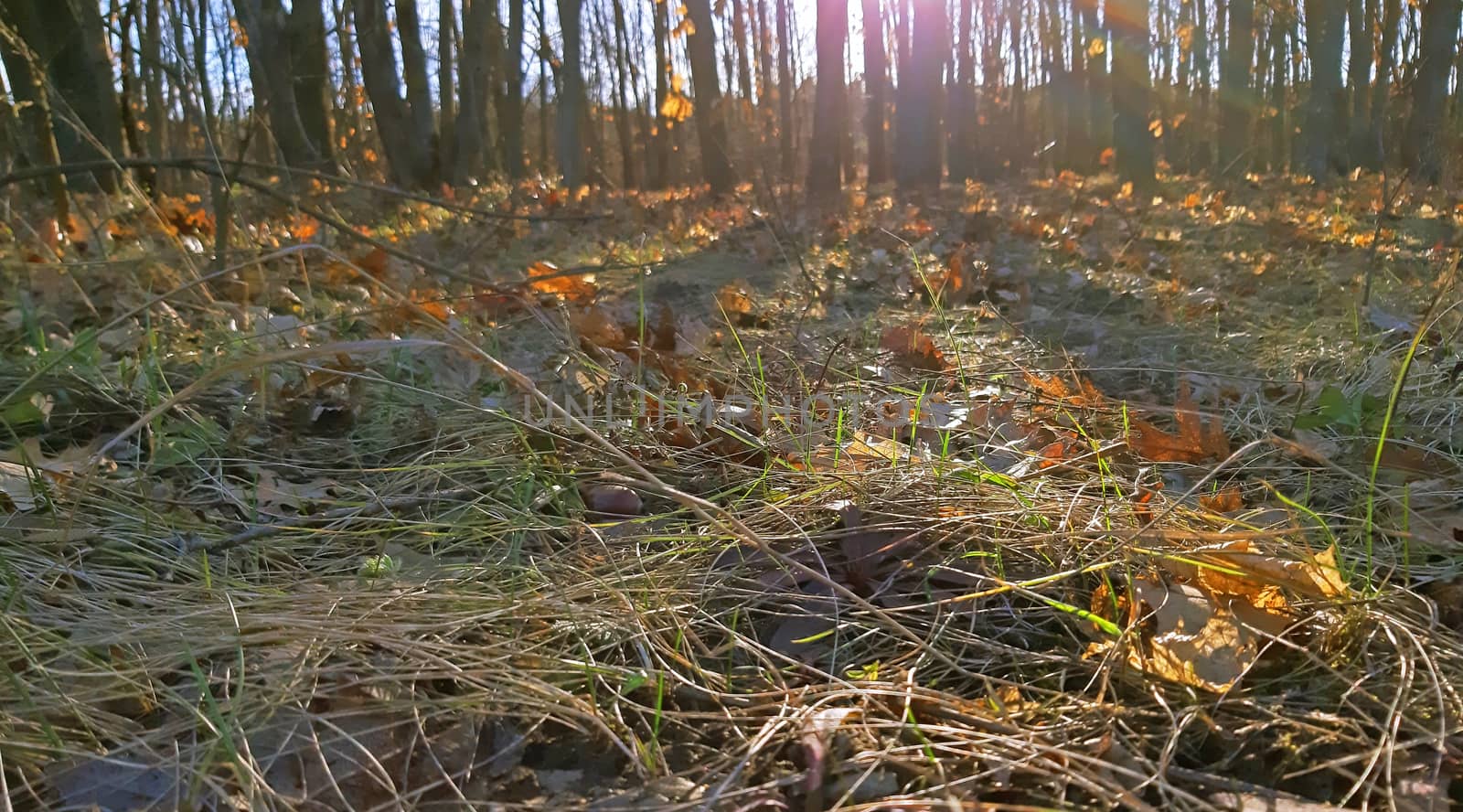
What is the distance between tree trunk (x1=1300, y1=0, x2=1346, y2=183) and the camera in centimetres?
930

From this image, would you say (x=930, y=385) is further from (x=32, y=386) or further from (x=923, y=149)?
(x=923, y=149)

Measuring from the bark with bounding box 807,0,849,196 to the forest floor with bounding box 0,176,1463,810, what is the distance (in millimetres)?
6839

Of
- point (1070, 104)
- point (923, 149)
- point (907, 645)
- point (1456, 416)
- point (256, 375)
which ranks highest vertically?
point (1070, 104)

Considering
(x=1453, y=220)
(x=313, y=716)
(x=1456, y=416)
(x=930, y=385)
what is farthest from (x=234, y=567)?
(x=1453, y=220)

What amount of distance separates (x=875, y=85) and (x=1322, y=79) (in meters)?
5.02

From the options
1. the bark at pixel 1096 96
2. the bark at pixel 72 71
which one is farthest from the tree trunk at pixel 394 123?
the bark at pixel 1096 96

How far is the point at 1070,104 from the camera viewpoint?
47.5ft

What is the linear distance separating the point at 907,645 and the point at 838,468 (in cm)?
51

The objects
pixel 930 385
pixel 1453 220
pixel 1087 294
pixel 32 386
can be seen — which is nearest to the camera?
pixel 32 386

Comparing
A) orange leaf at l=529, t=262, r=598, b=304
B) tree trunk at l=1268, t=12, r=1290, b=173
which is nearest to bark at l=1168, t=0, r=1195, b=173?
tree trunk at l=1268, t=12, r=1290, b=173

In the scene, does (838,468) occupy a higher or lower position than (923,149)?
lower

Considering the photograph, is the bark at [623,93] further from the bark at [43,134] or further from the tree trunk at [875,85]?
the bark at [43,134]

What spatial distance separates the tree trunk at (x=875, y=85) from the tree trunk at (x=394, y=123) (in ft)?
17.2

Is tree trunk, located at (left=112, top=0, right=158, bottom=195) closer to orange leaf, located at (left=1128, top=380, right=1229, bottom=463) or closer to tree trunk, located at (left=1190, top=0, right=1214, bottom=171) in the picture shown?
orange leaf, located at (left=1128, top=380, right=1229, bottom=463)
